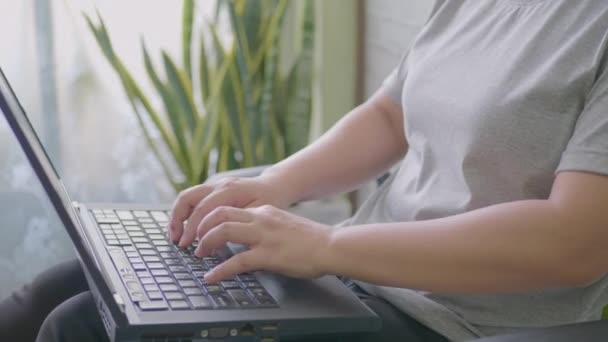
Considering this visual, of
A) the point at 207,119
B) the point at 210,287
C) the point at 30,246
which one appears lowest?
the point at 30,246

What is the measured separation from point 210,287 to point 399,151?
0.47 m

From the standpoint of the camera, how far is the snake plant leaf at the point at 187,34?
2.13 meters

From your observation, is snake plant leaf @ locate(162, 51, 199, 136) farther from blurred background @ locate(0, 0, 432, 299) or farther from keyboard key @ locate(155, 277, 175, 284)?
keyboard key @ locate(155, 277, 175, 284)

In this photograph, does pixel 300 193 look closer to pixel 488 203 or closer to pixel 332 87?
pixel 488 203

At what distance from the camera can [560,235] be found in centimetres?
84

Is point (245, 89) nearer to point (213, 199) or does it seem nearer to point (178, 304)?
point (213, 199)

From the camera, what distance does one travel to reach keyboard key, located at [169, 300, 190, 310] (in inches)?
32.1

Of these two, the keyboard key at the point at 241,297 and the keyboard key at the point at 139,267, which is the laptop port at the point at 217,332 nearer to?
the keyboard key at the point at 241,297

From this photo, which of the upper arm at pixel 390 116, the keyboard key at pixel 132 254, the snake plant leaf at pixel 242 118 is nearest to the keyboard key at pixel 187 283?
the keyboard key at pixel 132 254

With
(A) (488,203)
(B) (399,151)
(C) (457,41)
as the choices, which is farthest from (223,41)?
(A) (488,203)

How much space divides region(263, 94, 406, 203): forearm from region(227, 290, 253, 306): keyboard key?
32 cm

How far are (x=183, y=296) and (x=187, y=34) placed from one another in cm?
140

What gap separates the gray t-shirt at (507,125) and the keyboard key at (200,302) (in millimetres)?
210

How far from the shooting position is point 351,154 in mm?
1229
